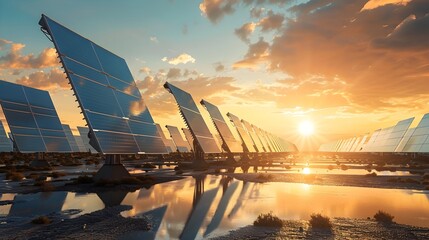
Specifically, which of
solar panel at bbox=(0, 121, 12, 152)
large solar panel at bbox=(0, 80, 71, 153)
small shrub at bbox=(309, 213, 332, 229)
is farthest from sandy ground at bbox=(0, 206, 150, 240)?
solar panel at bbox=(0, 121, 12, 152)

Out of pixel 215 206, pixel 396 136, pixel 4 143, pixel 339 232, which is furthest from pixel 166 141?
pixel 339 232

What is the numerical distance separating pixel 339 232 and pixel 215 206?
23.8ft

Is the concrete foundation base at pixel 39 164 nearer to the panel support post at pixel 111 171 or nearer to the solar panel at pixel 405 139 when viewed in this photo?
the panel support post at pixel 111 171

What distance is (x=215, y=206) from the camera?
17.2 meters

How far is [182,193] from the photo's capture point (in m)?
21.9

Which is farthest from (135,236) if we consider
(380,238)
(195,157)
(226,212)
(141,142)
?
(195,157)

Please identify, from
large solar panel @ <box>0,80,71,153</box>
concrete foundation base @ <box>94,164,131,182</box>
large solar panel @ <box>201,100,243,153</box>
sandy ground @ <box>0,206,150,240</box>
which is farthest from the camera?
large solar panel @ <box>201,100,243,153</box>

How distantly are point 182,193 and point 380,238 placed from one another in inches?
537

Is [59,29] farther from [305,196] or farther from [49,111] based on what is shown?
[49,111]

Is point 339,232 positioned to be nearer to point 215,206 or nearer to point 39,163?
point 215,206

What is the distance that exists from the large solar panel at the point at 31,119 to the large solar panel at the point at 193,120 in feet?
57.7

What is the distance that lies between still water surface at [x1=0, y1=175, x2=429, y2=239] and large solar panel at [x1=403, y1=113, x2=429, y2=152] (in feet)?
175

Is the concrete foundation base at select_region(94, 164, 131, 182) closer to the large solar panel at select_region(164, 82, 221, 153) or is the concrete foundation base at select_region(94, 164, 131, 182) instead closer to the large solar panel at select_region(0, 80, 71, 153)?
the large solar panel at select_region(164, 82, 221, 153)

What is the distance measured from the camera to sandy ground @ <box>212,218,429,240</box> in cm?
1102
